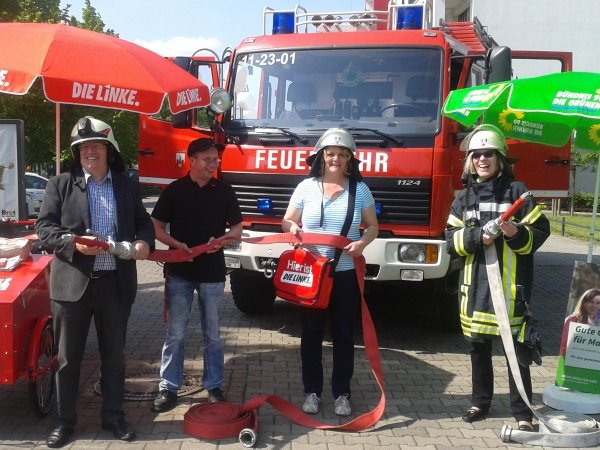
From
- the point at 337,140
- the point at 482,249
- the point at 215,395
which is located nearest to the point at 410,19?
the point at 337,140

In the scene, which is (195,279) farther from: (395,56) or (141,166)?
(395,56)

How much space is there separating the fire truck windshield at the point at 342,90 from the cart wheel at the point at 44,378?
2764 mm

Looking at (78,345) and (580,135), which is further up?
(580,135)

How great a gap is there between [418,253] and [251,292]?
92.5 inches

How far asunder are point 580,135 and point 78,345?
4055 mm

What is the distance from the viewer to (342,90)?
6.48m

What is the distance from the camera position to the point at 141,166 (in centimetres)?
680

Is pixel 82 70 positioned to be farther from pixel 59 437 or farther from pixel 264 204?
pixel 264 204

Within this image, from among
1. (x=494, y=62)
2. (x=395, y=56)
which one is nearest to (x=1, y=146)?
(x=395, y=56)

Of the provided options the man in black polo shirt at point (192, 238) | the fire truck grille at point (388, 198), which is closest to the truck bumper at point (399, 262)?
the fire truck grille at point (388, 198)

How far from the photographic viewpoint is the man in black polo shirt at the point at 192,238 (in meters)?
4.75

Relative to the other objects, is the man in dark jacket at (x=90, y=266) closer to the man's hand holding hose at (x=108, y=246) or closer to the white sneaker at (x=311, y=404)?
the man's hand holding hose at (x=108, y=246)

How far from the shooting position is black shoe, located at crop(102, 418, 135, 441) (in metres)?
4.25

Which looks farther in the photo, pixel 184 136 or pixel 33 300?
pixel 184 136
